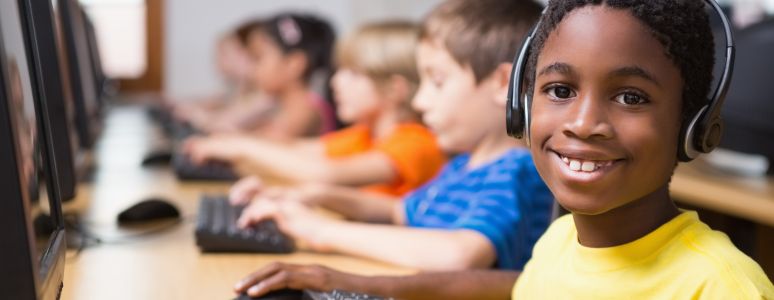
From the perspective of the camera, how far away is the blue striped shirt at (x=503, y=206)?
4.42 ft

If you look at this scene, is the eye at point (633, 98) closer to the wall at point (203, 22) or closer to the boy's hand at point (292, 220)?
the boy's hand at point (292, 220)

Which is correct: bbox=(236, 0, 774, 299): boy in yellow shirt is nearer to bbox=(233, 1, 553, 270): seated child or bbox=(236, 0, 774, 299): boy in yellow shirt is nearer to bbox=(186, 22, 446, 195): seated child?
bbox=(233, 1, 553, 270): seated child

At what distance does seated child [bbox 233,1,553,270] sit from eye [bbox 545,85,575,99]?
432 millimetres

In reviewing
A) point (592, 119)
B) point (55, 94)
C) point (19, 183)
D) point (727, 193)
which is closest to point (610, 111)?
point (592, 119)

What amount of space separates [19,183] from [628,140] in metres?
0.50

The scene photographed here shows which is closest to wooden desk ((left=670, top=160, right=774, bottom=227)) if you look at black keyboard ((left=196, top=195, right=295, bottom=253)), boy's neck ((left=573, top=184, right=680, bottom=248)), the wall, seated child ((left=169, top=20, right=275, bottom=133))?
black keyboard ((left=196, top=195, right=295, bottom=253))

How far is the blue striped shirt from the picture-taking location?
1346 millimetres

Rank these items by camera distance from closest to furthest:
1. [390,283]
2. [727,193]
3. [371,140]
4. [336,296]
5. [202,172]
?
[336,296] → [390,283] → [727,193] → [202,172] → [371,140]

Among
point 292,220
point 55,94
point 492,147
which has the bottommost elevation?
point 292,220

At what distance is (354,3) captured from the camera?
5.06 metres

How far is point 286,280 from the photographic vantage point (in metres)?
1.10

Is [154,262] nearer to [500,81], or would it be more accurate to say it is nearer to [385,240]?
[385,240]

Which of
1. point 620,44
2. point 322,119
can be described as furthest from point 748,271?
point 322,119

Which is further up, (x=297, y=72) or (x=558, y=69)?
(x=558, y=69)
